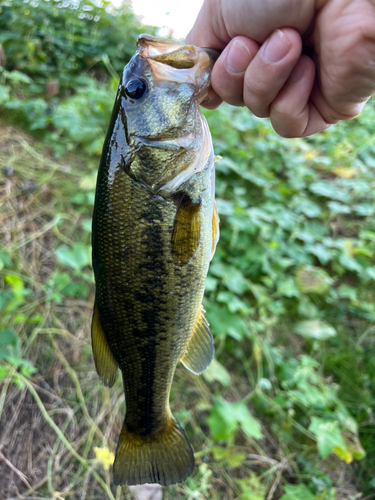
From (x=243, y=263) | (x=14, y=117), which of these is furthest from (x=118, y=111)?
(x=14, y=117)

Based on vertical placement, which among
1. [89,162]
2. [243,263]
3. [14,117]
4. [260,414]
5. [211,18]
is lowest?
[260,414]

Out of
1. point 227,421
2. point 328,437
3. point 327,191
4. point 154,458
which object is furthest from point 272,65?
point 327,191

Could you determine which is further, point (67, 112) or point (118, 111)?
point (67, 112)

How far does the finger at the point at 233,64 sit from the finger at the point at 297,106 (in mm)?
190

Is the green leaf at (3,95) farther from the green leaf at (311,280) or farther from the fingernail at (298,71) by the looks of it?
the green leaf at (311,280)

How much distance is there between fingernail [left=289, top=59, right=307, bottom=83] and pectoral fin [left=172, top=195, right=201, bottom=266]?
0.69 metres

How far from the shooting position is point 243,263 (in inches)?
116

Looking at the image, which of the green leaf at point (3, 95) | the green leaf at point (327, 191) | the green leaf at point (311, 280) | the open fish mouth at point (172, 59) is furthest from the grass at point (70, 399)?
the green leaf at point (327, 191)

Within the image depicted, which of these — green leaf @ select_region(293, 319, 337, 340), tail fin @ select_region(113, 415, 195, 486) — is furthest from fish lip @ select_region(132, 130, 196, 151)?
green leaf @ select_region(293, 319, 337, 340)

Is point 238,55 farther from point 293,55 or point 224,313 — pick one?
point 224,313

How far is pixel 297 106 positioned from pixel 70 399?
230cm

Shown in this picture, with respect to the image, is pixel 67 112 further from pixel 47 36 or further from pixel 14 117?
pixel 47 36

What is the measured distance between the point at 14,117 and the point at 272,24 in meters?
3.27

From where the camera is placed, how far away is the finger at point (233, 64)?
1.28m
